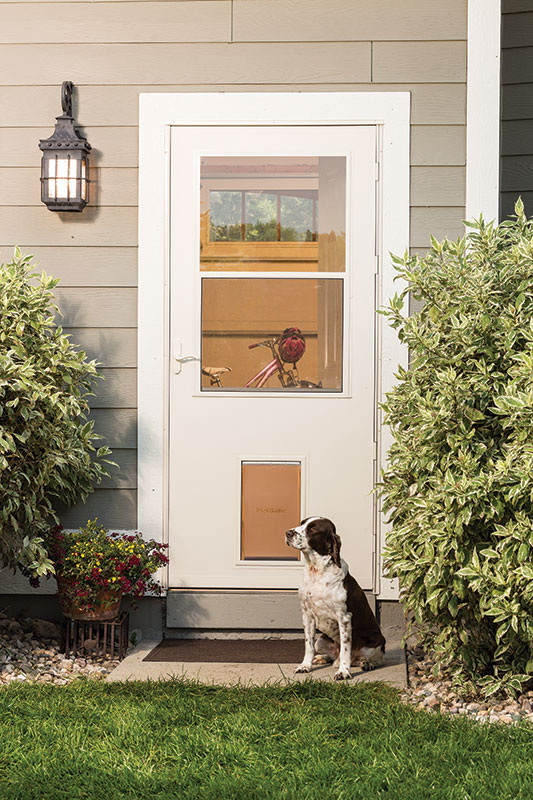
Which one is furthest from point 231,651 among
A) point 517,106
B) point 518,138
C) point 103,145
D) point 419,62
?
point 517,106

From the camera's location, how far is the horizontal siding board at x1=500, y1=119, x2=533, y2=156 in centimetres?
485

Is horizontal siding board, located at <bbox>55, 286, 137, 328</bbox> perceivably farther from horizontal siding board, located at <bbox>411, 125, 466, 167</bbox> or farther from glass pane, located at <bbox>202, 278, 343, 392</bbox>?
horizontal siding board, located at <bbox>411, 125, 466, 167</bbox>

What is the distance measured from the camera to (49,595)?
4328mm

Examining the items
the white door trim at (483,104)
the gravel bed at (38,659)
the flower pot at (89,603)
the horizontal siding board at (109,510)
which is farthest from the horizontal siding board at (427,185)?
the gravel bed at (38,659)

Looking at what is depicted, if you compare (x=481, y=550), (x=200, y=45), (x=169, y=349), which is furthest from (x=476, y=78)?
(x=481, y=550)

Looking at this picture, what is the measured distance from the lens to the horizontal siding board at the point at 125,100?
4.22 m

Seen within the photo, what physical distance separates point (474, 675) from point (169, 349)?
80.1 inches

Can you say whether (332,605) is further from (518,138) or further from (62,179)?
(518,138)

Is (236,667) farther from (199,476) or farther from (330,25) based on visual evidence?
(330,25)

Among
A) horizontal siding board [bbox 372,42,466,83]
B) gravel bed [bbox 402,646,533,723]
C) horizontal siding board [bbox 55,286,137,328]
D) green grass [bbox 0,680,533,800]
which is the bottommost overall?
gravel bed [bbox 402,646,533,723]

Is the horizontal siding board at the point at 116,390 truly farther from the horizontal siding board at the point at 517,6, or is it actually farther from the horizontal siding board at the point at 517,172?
the horizontal siding board at the point at 517,6

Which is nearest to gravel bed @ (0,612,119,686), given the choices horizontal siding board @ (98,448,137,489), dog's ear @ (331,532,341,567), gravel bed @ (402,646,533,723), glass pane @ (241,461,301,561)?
horizontal siding board @ (98,448,137,489)

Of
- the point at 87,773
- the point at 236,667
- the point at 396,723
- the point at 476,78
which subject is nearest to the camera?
the point at 87,773

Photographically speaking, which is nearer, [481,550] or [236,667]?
[481,550]
